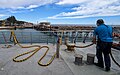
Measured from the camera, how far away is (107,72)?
4.14 metres

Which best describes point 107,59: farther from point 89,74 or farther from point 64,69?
point 64,69

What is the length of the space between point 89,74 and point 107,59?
29.8 inches

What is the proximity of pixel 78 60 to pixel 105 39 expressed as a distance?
112cm

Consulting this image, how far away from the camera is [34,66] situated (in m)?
4.62

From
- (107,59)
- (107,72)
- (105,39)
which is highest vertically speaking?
(105,39)

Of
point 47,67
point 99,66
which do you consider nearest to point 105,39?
point 99,66

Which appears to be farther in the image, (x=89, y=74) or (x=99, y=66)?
(x=99, y=66)

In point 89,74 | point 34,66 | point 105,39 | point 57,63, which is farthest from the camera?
point 57,63

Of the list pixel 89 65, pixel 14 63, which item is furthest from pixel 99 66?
pixel 14 63

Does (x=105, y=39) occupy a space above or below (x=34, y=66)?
above

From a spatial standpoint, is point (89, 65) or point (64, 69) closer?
point (64, 69)

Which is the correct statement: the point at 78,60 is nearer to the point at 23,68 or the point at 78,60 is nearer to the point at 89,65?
the point at 89,65

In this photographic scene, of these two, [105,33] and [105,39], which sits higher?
[105,33]

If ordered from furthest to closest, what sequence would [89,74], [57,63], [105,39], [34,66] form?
[57,63]
[34,66]
[105,39]
[89,74]
